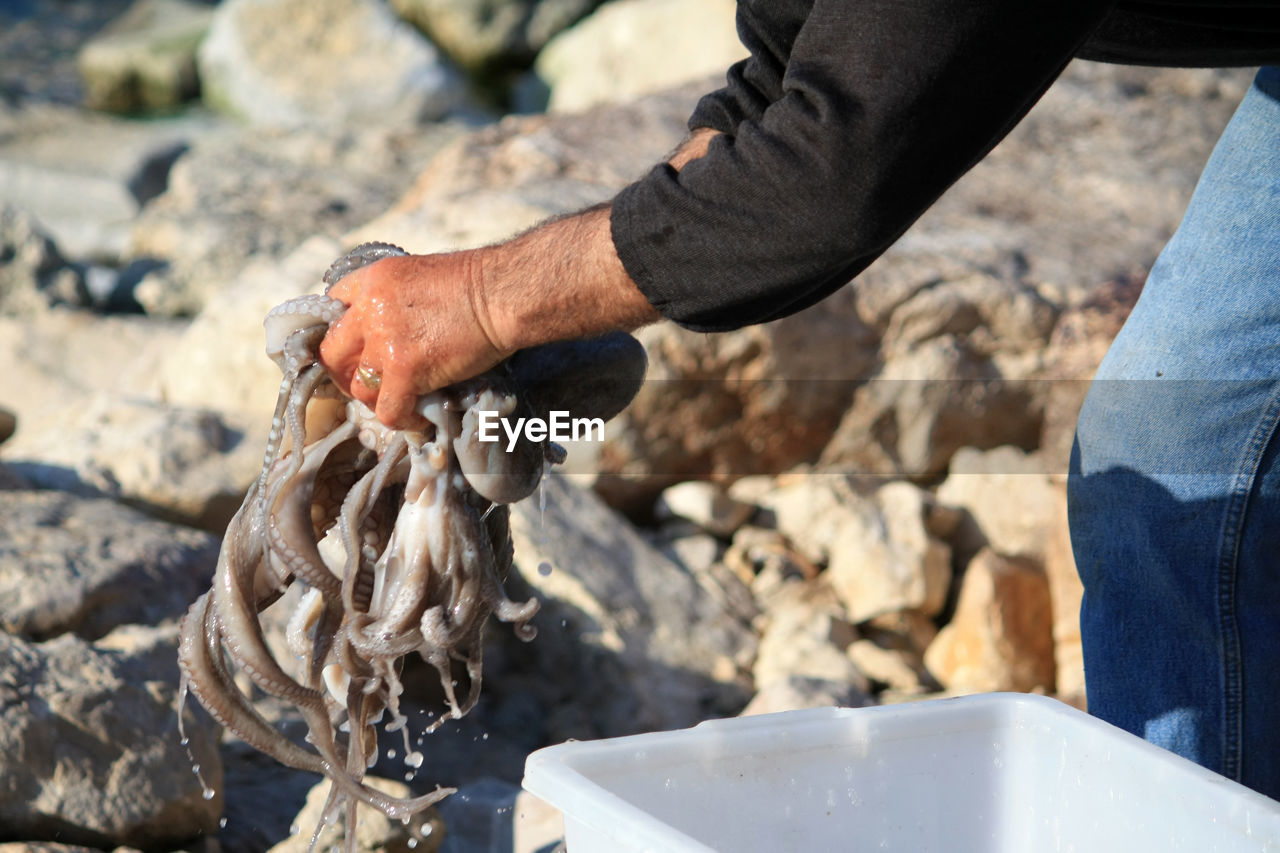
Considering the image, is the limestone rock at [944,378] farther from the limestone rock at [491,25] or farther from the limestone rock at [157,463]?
the limestone rock at [491,25]

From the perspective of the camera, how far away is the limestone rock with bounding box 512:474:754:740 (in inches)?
148

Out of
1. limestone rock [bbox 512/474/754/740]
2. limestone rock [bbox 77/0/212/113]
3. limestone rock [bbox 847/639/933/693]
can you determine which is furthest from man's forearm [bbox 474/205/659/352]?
limestone rock [bbox 77/0/212/113]

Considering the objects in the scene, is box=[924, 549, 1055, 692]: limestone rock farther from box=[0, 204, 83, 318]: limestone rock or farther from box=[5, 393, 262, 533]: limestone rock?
box=[0, 204, 83, 318]: limestone rock

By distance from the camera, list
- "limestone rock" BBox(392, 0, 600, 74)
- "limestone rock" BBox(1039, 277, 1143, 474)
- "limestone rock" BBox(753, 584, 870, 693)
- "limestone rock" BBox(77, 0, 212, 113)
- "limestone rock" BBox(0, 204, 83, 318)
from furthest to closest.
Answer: "limestone rock" BBox(392, 0, 600, 74), "limestone rock" BBox(77, 0, 212, 113), "limestone rock" BBox(0, 204, 83, 318), "limestone rock" BBox(1039, 277, 1143, 474), "limestone rock" BBox(753, 584, 870, 693)

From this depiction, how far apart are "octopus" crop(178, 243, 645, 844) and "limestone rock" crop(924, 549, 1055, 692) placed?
2.14m

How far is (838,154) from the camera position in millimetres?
1730

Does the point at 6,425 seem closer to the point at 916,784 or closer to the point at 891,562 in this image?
the point at 891,562

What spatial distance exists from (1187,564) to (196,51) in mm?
15439

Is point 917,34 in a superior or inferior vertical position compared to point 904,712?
superior

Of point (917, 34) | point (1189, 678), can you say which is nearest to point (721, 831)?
point (1189, 678)

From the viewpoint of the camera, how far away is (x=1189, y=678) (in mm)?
2596

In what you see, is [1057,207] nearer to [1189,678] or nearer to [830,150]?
[1189,678]
